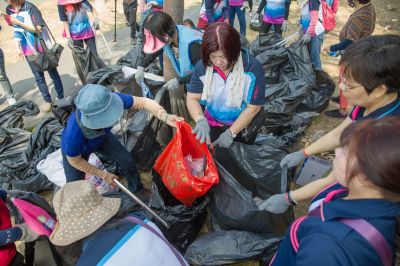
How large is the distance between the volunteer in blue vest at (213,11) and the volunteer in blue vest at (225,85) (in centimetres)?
265

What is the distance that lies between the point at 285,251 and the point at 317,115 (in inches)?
104

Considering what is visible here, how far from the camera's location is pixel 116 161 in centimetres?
240

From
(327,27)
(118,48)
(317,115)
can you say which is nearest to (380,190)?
(317,115)

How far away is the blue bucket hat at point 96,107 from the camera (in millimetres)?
1661

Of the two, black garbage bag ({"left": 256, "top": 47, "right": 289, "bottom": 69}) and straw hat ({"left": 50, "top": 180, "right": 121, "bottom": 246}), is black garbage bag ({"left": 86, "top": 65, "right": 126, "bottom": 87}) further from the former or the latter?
straw hat ({"left": 50, "top": 180, "right": 121, "bottom": 246})

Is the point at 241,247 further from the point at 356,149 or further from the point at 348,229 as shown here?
the point at 356,149

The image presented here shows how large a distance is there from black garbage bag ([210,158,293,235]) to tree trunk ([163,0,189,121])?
1126 millimetres

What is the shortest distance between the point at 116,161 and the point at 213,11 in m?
2.96

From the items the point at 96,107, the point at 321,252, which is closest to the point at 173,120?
the point at 96,107

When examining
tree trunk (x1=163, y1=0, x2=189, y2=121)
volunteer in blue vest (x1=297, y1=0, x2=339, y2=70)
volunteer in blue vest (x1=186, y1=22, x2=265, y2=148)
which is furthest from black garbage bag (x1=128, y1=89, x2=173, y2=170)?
volunteer in blue vest (x1=297, y1=0, x2=339, y2=70)

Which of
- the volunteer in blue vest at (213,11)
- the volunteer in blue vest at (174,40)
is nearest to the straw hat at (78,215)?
the volunteer in blue vest at (174,40)

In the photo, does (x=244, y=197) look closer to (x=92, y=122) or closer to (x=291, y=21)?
(x=92, y=122)

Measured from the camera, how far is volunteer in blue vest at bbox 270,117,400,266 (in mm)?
757

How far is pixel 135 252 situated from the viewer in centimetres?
110
